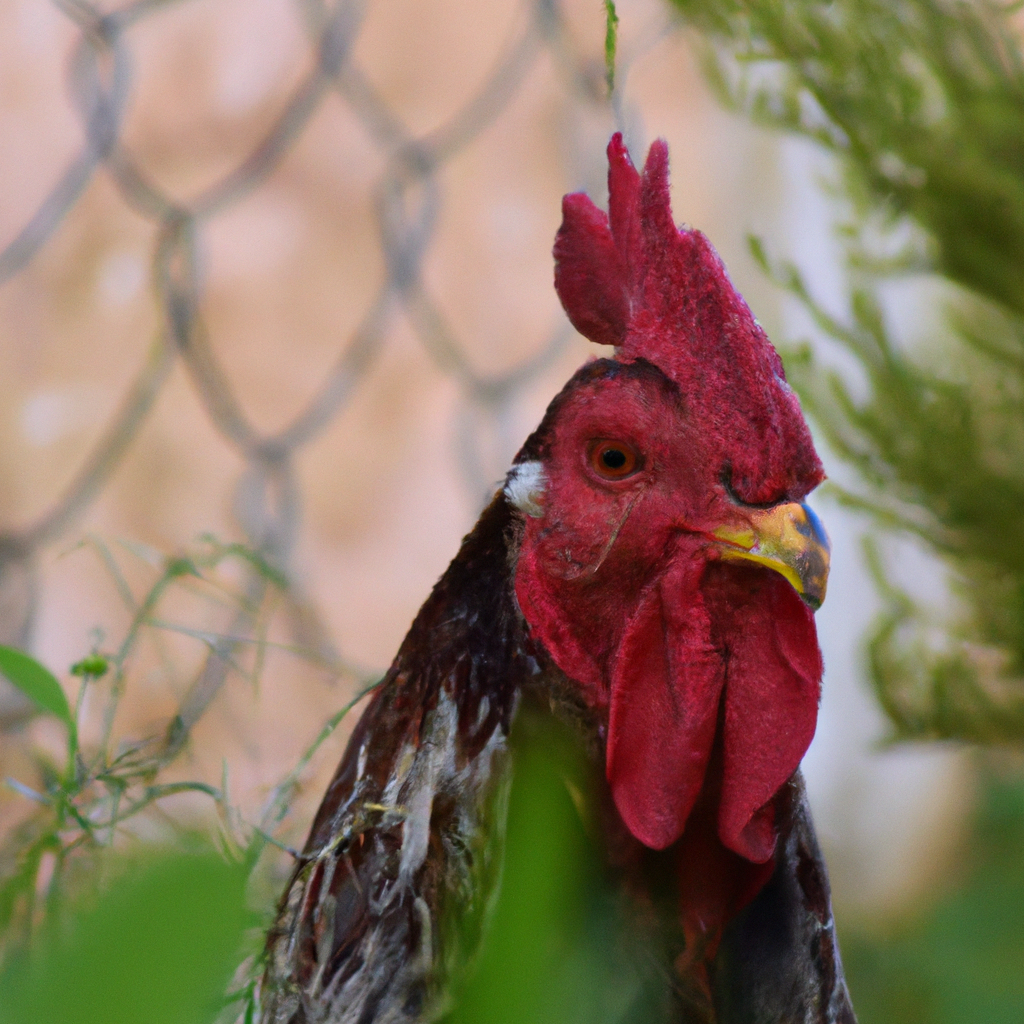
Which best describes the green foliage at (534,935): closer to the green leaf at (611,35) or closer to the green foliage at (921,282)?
the green leaf at (611,35)

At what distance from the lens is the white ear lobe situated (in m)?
0.57

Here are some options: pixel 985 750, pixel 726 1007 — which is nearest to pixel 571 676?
pixel 726 1007

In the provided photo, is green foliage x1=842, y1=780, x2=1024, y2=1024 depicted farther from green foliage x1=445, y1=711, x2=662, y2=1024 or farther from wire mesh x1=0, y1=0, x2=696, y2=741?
wire mesh x1=0, y1=0, x2=696, y2=741

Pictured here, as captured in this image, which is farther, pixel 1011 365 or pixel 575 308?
pixel 1011 365

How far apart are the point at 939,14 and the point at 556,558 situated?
1007 mm

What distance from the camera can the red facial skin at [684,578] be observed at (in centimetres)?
53

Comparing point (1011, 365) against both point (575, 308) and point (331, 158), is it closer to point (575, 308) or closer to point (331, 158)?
point (575, 308)

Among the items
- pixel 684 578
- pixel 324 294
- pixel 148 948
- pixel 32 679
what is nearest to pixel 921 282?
pixel 324 294

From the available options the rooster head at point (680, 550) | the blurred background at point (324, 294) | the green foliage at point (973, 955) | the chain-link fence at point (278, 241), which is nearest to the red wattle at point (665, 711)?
the rooster head at point (680, 550)

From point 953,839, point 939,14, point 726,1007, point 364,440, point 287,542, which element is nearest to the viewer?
point 726,1007

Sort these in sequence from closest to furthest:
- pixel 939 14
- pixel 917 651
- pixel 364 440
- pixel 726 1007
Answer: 1. pixel 726 1007
2. pixel 939 14
3. pixel 917 651
4. pixel 364 440

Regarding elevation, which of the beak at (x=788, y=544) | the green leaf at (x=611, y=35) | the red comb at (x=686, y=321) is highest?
the green leaf at (x=611, y=35)

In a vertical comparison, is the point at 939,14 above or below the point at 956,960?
above

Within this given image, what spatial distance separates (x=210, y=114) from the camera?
1965mm
